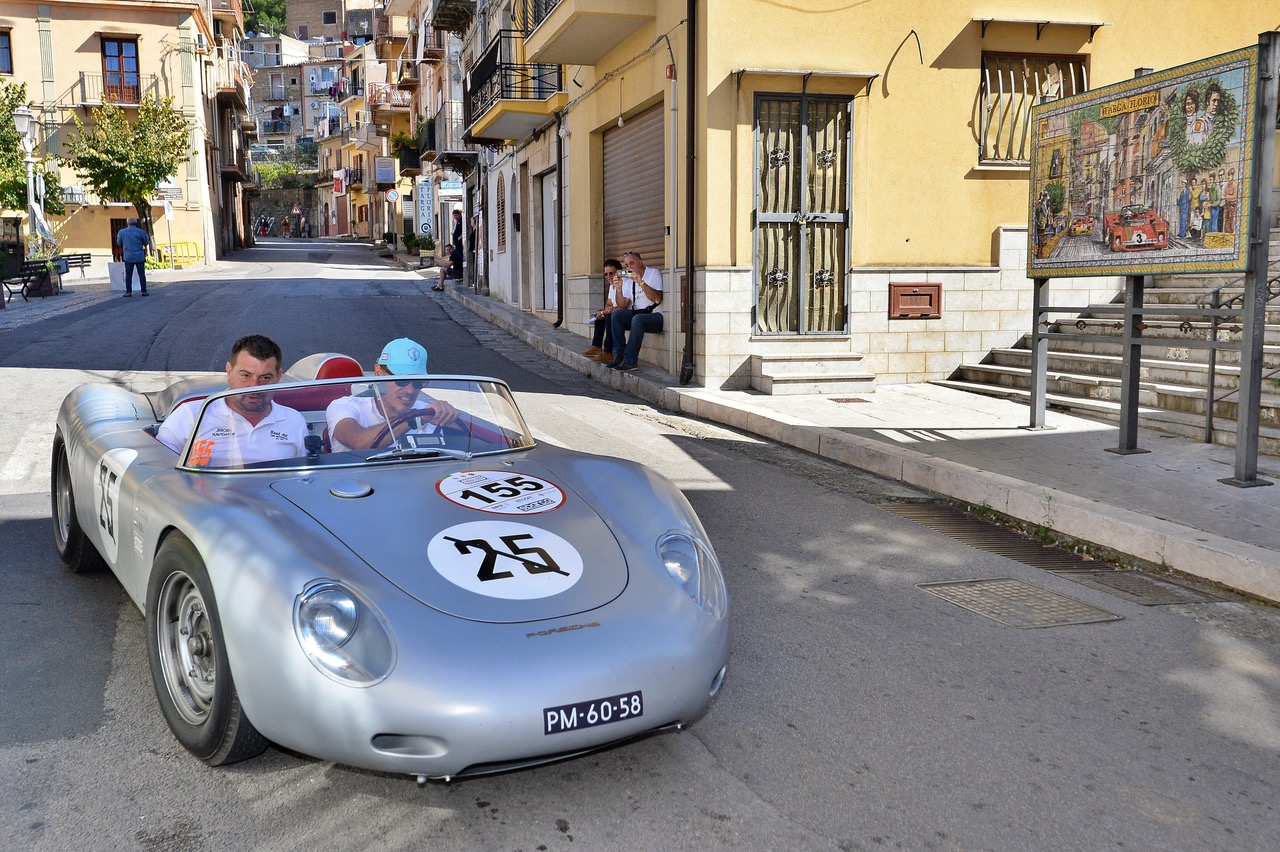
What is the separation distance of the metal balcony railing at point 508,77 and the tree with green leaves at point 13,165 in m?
22.2

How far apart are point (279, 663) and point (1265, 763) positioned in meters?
2.95

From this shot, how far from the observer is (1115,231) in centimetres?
809

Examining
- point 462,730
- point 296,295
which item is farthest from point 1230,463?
point 296,295

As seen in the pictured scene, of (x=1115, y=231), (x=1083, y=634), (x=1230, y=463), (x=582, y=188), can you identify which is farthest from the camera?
(x=582, y=188)

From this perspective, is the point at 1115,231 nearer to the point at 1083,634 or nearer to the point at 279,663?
the point at 1083,634

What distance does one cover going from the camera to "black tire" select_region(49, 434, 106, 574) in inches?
195

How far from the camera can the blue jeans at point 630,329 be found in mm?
13227

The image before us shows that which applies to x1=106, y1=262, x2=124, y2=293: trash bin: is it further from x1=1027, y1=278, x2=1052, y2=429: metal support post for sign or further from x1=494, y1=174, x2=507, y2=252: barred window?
x1=1027, y1=278, x2=1052, y2=429: metal support post for sign

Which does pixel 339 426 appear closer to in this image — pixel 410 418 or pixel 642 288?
pixel 410 418

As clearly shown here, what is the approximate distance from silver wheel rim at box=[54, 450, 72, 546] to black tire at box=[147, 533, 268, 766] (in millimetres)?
1820

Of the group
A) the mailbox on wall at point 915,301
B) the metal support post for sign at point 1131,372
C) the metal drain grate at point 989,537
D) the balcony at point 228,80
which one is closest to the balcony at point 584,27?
the mailbox on wall at point 915,301

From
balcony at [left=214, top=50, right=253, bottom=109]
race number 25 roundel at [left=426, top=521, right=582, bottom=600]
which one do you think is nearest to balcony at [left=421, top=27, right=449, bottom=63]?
balcony at [left=214, top=50, right=253, bottom=109]

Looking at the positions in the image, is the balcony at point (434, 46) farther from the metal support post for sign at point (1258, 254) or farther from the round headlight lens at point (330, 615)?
the round headlight lens at point (330, 615)

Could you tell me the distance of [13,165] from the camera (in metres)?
36.6
